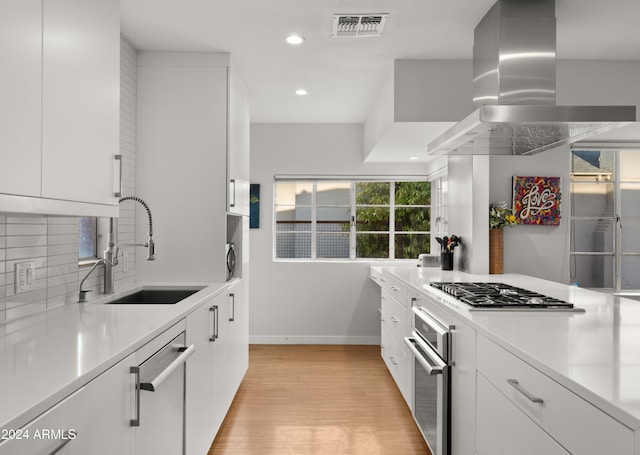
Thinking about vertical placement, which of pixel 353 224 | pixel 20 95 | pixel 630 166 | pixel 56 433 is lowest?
pixel 56 433

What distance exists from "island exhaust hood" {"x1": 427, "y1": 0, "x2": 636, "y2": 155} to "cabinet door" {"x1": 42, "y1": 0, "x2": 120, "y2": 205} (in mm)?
1646

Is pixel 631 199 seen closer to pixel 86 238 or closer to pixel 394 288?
pixel 394 288

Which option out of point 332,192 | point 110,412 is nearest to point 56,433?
point 110,412

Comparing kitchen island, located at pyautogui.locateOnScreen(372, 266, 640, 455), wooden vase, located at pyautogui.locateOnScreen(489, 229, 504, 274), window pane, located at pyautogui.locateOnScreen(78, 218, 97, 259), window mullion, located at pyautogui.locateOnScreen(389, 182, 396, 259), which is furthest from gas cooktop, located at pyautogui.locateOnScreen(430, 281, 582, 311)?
window mullion, located at pyautogui.locateOnScreen(389, 182, 396, 259)

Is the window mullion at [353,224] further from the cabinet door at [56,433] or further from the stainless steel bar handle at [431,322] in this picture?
the cabinet door at [56,433]

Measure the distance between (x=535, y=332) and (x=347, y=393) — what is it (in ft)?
7.57

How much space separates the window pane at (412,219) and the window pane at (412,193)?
0.27 ft

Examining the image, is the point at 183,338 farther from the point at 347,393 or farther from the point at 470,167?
the point at 470,167

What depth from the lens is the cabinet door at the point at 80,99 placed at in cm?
Answer: 150

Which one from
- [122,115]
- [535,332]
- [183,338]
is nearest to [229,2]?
[122,115]

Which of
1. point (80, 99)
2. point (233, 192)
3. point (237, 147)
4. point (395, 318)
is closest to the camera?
point (80, 99)

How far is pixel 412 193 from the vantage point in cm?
534

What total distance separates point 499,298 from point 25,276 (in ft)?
6.93

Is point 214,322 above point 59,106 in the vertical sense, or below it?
below
